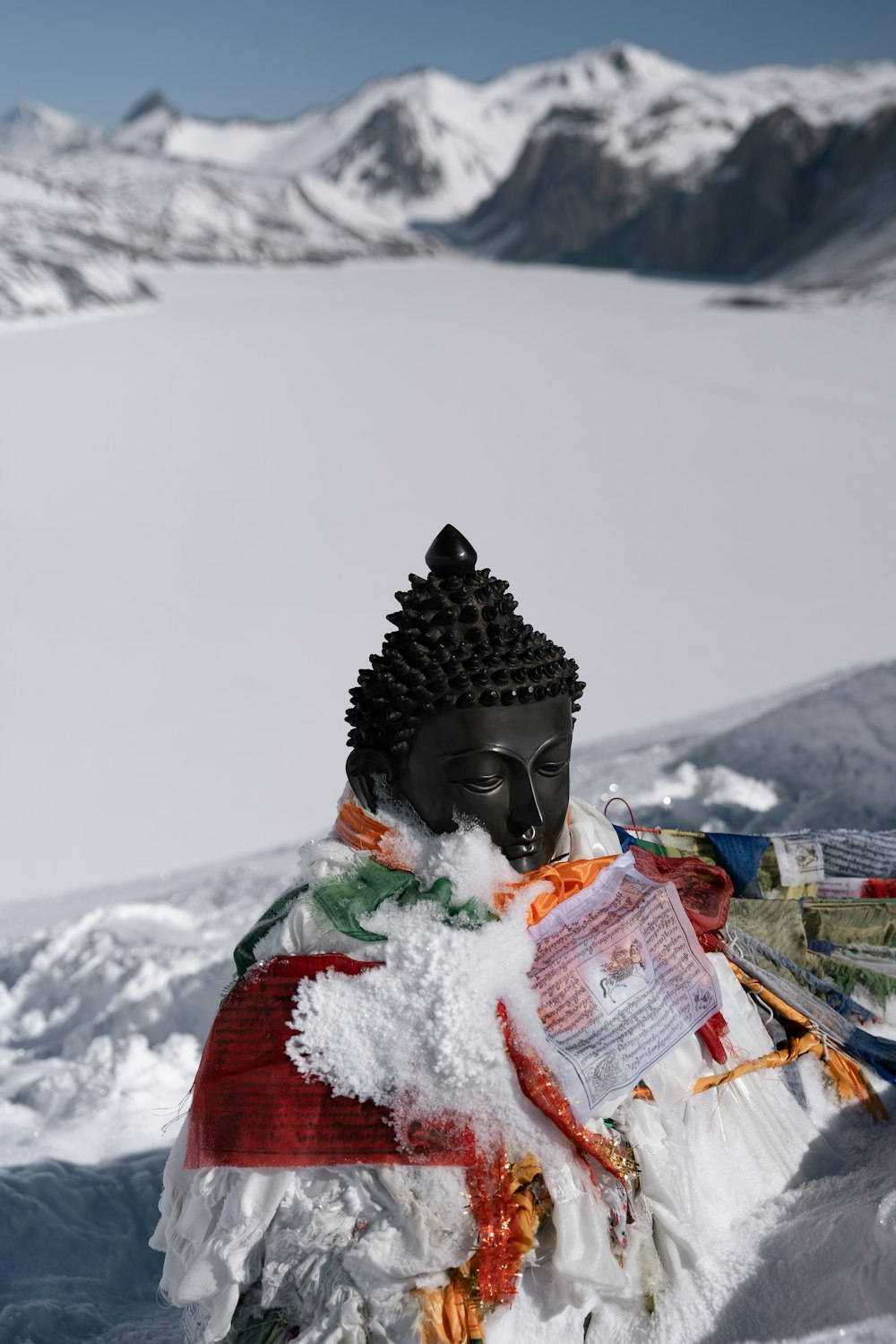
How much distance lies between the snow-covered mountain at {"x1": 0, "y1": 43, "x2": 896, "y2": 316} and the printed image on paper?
52.6 feet

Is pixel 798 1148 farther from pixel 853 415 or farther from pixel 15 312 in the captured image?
pixel 15 312

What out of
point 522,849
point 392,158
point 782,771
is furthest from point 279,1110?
point 392,158

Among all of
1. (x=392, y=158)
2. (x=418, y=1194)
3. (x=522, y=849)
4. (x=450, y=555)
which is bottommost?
(x=418, y=1194)

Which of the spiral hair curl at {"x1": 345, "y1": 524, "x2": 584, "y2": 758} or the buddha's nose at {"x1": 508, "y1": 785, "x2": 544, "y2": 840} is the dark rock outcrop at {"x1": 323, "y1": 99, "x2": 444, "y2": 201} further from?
the buddha's nose at {"x1": 508, "y1": 785, "x2": 544, "y2": 840}

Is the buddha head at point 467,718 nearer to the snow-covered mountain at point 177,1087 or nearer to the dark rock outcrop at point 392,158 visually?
the snow-covered mountain at point 177,1087

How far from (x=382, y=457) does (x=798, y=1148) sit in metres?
8.50

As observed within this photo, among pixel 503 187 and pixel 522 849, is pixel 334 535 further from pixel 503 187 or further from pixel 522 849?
pixel 503 187

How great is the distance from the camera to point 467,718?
166cm

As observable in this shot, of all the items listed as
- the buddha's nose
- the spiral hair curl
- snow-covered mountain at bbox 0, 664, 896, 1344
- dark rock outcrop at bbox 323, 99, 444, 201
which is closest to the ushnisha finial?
the spiral hair curl

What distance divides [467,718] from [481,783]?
0.09 m

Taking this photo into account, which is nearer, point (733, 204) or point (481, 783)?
point (481, 783)

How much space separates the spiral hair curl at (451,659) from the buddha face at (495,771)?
22mm

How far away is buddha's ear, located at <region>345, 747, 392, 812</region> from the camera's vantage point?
1738 millimetres

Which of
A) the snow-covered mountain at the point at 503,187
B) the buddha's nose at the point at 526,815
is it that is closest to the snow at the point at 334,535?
the buddha's nose at the point at 526,815
